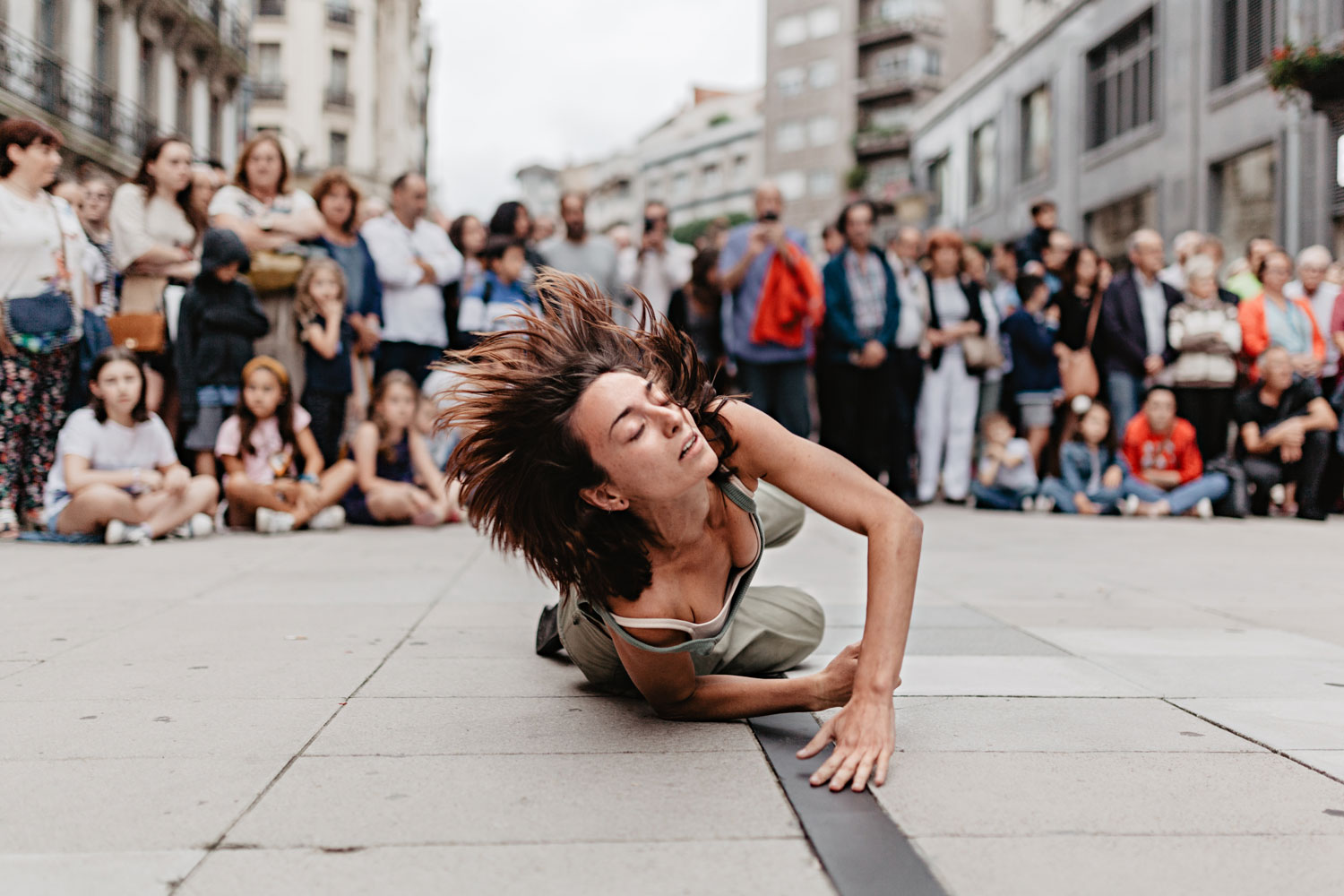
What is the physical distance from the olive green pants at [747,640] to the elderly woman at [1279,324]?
7.52 meters

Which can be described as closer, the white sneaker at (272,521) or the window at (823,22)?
the white sneaker at (272,521)

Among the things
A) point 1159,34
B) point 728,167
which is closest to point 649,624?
point 1159,34

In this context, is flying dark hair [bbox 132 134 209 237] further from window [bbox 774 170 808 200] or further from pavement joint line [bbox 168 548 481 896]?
window [bbox 774 170 808 200]

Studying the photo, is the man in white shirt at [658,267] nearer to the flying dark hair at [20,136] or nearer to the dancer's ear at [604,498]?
the flying dark hair at [20,136]

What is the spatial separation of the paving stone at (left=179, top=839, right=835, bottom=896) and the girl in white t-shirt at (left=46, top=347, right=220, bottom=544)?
553 centimetres

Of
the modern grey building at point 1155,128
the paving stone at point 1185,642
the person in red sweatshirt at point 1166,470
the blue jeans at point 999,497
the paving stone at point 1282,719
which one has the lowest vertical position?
the paving stone at point 1282,719

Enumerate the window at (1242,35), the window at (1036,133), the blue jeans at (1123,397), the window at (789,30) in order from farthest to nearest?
1. the window at (789,30)
2. the window at (1036,133)
3. the window at (1242,35)
4. the blue jeans at (1123,397)

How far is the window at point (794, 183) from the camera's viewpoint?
57656mm

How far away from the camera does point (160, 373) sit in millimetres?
8094

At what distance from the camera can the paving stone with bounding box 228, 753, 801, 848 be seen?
208 centimetres

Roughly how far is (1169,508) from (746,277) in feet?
12.1

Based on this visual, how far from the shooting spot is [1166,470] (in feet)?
30.6

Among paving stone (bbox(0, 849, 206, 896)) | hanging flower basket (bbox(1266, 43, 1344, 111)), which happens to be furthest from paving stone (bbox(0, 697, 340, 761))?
hanging flower basket (bbox(1266, 43, 1344, 111))

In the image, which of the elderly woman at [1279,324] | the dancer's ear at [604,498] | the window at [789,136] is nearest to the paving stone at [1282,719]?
the dancer's ear at [604,498]
